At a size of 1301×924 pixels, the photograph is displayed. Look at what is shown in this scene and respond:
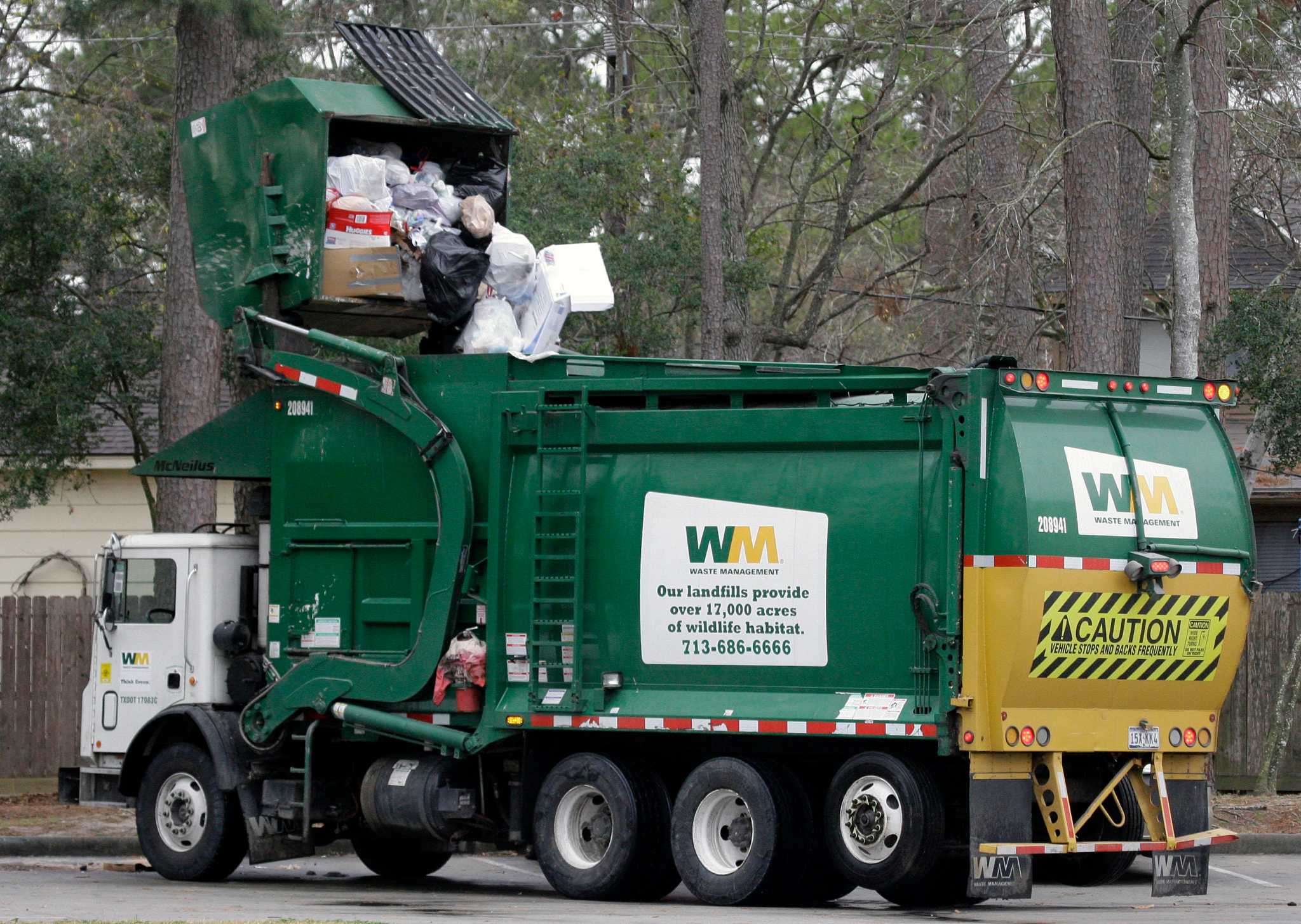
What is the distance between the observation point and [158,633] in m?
13.1

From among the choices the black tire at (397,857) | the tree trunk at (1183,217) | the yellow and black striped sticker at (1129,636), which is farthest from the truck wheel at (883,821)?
the tree trunk at (1183,217)

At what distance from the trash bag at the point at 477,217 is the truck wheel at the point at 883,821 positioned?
4.42 m

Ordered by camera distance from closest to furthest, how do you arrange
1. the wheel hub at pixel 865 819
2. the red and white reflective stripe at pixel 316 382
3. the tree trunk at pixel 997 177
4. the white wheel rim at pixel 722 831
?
1. the wheel hub at pixel 865 819
2. the white wheel rim at pixel 722 831
3. the red and white reflective stripe at pixel 316 382
4. the tree trunk at pixel 997 177

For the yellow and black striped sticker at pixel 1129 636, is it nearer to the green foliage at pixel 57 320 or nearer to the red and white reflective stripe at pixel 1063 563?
→ the red and white reflective stripe at pixel 1063 563

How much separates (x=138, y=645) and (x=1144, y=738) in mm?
6834

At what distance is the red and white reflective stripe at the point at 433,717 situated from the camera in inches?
459

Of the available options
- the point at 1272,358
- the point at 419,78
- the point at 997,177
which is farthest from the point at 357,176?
the point at 997,177

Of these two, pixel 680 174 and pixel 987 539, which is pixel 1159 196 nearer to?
pixel 680 174

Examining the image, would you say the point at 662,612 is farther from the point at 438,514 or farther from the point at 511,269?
the point at 511,269

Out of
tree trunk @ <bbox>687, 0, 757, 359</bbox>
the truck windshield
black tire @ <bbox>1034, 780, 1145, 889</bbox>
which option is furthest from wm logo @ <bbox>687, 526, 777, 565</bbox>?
tree trunk @ <bbox>687, 0, 757, 359</bbox>

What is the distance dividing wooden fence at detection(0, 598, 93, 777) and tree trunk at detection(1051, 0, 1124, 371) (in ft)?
33.5

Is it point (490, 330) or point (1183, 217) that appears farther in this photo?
point (1183, 217)

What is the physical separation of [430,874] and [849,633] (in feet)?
16.3

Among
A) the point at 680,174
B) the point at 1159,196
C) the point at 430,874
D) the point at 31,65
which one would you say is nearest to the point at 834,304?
the point at 1159,196
